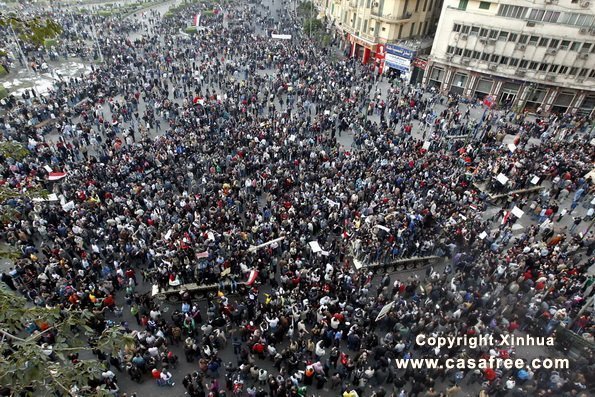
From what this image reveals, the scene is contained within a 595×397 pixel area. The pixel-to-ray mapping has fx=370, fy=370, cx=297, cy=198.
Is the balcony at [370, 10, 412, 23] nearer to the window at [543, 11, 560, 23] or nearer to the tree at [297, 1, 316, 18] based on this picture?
the window at [543, 11, 560, 23]

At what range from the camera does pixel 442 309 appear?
15828 mm

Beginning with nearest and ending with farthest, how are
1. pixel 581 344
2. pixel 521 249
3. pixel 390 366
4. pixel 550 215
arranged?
pixel 390 366, pixel 581 344, pixel 521 249, pixel 550 215

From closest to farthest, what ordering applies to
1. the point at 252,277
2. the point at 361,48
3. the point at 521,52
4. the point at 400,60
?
1. the point at 252,277
2. the point at 521,52
3. the point at 400,60
4. the point at 361,48

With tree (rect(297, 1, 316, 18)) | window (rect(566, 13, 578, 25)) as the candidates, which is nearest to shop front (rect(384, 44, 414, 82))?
window (rect(566, 13, 578, 25))

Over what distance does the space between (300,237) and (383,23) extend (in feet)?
115

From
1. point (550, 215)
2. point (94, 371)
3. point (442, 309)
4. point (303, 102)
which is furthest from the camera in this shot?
point (303, 102)

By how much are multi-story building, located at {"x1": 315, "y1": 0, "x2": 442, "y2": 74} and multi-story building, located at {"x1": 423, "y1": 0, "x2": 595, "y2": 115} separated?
17.4 ft

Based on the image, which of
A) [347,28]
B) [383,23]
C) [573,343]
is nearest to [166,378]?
[573,343]

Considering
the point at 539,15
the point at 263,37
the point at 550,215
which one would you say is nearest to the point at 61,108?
the point at 263,37

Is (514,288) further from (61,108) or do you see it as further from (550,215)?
(61,108)

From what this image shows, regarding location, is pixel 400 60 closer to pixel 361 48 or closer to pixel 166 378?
pixel 361 48

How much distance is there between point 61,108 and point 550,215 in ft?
123

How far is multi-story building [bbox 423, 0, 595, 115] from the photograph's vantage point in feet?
107

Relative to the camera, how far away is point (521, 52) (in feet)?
115
